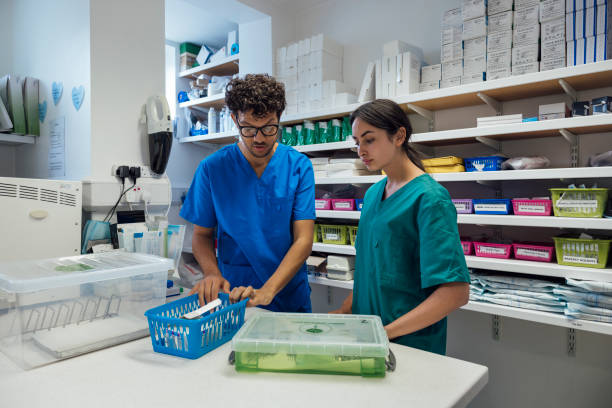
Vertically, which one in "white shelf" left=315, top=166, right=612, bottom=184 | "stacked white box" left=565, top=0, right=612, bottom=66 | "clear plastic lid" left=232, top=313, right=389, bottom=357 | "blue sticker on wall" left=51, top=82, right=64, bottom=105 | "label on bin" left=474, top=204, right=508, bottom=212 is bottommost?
"clear plastic lid" left=232, top=313, right=389, bottom=357

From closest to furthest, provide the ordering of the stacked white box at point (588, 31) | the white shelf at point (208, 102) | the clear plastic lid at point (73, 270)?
the clear plastic lid at point (73, 270) → the stacked white box at point (588, 31) → the white shelf at point (208, 102)

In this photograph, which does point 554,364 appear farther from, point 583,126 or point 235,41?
point 235,41

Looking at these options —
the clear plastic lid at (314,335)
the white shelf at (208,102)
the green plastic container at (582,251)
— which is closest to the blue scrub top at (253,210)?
the clear plastic lid at (314,335)

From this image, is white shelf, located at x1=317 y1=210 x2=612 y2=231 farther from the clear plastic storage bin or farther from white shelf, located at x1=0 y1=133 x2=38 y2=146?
white shelf, located at x1=0 y1=133 x2=38 y2=146

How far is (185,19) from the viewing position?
3486mm

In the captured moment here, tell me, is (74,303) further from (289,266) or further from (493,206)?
(493,206)

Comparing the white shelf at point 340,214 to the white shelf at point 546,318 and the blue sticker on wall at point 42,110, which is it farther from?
the blue sticker on wall at point 42,110

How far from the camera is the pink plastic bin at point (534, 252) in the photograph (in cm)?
188

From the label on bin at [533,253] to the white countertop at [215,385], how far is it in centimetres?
124

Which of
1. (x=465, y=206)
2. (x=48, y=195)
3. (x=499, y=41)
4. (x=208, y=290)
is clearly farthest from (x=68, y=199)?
(x=499, y=41)

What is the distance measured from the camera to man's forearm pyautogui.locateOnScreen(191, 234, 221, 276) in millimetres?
1533

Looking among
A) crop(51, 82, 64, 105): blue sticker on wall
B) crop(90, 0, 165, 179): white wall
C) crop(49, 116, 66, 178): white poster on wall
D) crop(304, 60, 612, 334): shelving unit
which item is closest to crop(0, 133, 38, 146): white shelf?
crop(49, 116, 66, 178): white poster on wall

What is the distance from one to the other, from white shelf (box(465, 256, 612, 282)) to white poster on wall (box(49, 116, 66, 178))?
240cm

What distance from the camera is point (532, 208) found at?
188 centimetres
